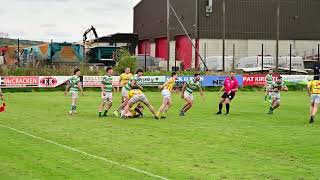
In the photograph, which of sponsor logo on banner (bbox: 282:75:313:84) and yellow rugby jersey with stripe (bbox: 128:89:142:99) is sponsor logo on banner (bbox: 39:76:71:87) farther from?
yellow rugby jersey with stripe (bbox: 128:89:142:99)

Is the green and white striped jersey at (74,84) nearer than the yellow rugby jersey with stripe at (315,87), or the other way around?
the yellow rugby jersey with stripe at (315,87)

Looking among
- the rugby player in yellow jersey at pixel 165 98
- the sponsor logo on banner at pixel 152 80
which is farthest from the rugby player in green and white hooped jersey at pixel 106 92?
the sponsor logo on banner at pixel 152 80

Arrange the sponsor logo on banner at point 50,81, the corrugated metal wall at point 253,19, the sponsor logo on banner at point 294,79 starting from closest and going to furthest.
Answer: the sponsor logo on banner at point 50,81 → the sponsor logo on banner at point 294,79 → the corrugated metal wall at point 253,19

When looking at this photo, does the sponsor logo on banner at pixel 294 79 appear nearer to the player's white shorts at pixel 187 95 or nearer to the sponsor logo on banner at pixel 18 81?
the sponsor logo on banner at pixel 18 81

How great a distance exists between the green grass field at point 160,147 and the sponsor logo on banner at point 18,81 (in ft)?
71.1

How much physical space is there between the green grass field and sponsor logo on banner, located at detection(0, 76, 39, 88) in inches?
853

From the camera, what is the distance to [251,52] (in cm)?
7894

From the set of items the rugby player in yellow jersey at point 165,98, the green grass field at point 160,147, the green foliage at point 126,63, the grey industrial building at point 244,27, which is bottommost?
the green grass field at point 160,147

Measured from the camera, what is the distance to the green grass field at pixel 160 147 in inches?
531

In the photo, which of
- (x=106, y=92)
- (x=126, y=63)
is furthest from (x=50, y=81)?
(x=106, y=92)

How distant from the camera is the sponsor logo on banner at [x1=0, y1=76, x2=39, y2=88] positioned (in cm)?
4825

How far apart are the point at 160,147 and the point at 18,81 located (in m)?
33.6

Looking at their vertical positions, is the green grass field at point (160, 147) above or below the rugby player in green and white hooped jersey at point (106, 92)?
below

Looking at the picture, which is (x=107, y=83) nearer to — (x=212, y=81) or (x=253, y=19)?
(x=212, y=81)
